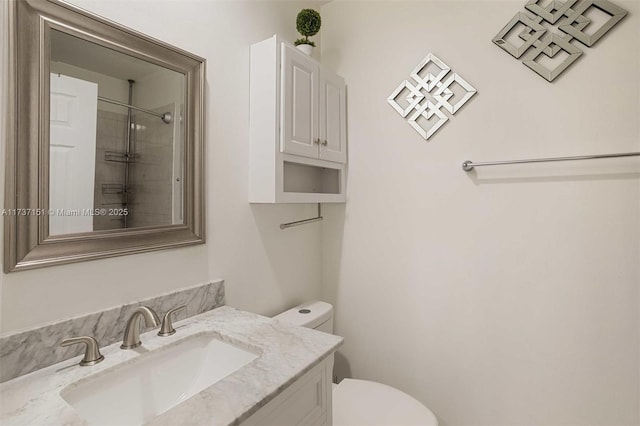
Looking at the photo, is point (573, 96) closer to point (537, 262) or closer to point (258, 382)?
point (537, 262)

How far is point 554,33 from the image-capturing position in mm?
1261

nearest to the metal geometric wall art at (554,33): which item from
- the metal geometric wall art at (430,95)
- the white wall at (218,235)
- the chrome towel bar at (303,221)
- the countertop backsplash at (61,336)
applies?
the metal geometric wall art at (430,95)

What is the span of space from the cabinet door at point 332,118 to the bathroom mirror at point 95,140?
1.98 feet

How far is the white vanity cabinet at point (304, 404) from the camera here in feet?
2.40

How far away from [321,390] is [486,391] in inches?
36.6

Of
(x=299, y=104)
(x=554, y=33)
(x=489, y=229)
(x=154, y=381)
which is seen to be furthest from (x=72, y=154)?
(x=554, y=33)

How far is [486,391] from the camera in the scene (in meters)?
1.41

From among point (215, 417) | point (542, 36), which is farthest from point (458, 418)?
point (542, 36)

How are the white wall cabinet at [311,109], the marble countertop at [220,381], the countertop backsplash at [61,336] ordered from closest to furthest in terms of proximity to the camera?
1. the marble countertop at [220,381]
2. the countertop backsplash at [61,336]
3. the white wall cabinet at [311,109]

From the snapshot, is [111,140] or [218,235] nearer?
[111,140]

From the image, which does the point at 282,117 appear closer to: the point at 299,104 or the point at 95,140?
the point at 299,104

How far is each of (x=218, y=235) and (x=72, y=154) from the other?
55cm

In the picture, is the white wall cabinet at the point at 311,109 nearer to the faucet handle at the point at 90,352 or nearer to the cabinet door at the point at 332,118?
the cabinet door at the point at 332,118

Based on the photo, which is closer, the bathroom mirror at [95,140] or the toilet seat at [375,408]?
the bathroom mirror at [95,140]
